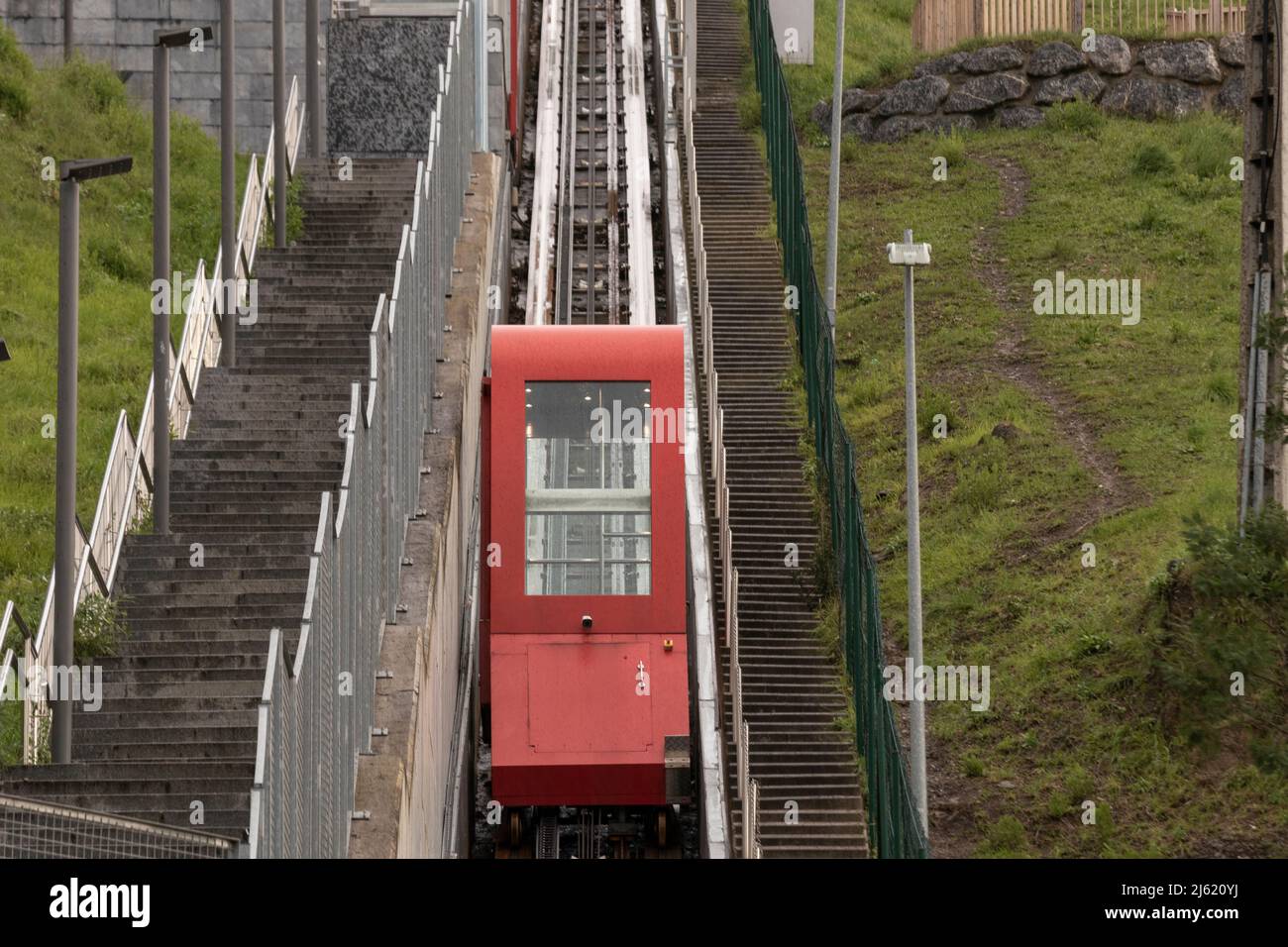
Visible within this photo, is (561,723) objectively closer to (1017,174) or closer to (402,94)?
(402,94)

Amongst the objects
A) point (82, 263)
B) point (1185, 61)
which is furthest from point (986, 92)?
point (82, 263)

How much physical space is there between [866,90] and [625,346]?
22.5 meters

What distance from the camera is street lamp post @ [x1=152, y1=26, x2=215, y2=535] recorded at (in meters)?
17.9

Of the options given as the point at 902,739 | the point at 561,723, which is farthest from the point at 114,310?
the point at 902,739

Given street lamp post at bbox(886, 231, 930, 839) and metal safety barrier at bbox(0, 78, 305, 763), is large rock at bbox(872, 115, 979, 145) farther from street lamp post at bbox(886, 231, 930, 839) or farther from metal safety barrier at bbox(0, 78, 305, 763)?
street lamp post at bbox(886, 231, 930, 839)

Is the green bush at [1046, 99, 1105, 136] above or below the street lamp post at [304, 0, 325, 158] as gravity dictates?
above

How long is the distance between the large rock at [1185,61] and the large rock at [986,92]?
Result: 8.63 feet

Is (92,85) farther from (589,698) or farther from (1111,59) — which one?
(1111,59)

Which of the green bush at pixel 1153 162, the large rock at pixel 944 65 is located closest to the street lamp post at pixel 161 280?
the green bush at pixel 1153 162

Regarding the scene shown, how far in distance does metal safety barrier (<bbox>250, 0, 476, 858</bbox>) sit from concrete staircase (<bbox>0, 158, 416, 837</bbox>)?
67cm

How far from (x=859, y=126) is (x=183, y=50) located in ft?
58.3

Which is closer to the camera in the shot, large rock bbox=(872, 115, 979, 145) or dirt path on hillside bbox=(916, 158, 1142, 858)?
dirt path on hillside bbox=(916, 158, 1142, 858)

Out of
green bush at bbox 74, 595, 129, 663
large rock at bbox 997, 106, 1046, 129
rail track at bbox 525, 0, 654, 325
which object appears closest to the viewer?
green bush at bbox 74, 595, 129, 663

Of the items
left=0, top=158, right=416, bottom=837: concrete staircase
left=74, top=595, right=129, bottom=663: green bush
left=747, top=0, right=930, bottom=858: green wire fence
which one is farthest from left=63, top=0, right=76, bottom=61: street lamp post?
left=74, top=595, right=129, bottom=663: green bush
